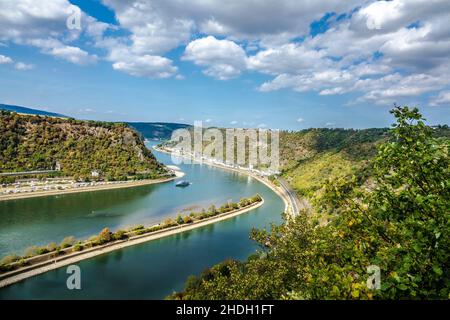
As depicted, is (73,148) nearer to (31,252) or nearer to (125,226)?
(125,226)

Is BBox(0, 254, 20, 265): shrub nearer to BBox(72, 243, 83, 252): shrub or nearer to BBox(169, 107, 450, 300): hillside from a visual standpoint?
BBox(72, 243, 83, 252): shrub

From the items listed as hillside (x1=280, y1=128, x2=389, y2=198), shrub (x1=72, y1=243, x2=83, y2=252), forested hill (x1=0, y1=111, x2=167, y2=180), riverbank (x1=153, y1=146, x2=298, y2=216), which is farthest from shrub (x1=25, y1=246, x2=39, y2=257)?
forested hill (x1=0, y1=111, x2=167, y2=180)

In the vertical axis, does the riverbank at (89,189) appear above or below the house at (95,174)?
below

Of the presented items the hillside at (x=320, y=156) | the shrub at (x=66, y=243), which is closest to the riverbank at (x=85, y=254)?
the shrub at (x=66, y=243)

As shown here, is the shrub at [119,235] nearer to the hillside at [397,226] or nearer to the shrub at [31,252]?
the shrub at [31,252]

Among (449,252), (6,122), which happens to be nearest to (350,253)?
(449,252)

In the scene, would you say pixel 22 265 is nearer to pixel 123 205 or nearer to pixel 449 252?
pixel 123 205

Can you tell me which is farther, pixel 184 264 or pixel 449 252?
pixel 184 264
